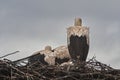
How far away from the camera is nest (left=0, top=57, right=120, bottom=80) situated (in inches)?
221

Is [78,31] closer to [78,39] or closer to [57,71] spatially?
[78,39]

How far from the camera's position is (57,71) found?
5871mm

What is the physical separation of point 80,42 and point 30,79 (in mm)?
2174

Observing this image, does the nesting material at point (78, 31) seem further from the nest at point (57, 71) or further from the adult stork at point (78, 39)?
the nest at point (57, 71)

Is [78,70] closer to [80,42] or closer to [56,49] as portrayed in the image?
[80,42]

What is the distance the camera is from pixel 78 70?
19.5ft

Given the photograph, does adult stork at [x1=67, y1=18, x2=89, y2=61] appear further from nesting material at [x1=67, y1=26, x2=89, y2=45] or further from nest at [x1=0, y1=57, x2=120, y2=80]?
nest at [x1=0, y1=57, x2=120, y2=80]

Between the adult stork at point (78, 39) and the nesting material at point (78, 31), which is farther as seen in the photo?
the nesting material at point (78, 31)

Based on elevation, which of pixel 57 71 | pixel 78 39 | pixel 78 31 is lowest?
pixel 57 71

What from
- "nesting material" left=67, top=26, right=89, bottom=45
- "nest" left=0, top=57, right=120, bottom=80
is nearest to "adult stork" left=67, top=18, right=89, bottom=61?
"nesting material" left=67, top=26, right=89, bottom=45

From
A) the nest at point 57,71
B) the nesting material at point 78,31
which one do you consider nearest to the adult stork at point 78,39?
the nesting material at point 78,31

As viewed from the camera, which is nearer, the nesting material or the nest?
the nest

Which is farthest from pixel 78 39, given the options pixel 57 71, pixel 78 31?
pixel 57 71

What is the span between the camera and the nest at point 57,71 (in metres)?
5.61
